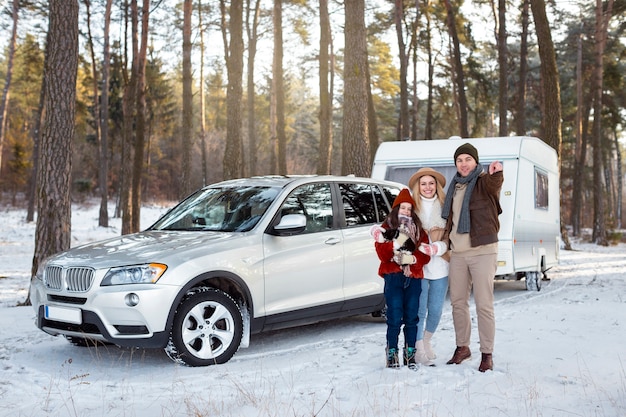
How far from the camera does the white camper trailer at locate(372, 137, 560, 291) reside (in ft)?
34.4

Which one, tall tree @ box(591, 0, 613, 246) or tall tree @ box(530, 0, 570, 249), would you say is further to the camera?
tall tree @ box(591, 0, 613, 246)

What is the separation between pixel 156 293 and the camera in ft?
18.8

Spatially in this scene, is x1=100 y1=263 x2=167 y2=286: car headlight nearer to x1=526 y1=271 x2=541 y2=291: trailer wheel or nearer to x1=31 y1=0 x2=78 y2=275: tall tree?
x1=31 y1=0 x2=78 y2=275: tall tree

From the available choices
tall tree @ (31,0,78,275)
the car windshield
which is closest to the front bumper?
the car windshield

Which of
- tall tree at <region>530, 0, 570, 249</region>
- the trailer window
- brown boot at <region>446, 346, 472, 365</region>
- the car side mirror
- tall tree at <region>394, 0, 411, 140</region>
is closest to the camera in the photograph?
brown boot at <region>446, 346, 472, 365</region>

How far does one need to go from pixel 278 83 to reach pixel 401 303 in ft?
72.1

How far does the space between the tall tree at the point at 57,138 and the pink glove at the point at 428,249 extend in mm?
5952

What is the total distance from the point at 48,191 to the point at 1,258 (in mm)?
8682

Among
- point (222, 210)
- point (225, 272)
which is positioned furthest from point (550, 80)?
point (225, 272)

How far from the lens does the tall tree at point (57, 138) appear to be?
9.64m

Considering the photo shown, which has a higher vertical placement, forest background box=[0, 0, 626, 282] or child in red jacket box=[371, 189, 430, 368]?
forest background box=[0, 0, 626, 282]

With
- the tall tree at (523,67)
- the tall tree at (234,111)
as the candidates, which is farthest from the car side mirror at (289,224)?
the tall tree at (523,67)

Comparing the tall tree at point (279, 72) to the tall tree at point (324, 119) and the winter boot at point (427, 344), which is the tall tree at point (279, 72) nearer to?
the tall tree at point (324, 119)

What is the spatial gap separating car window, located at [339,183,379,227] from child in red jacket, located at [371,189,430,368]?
1.87 metres
